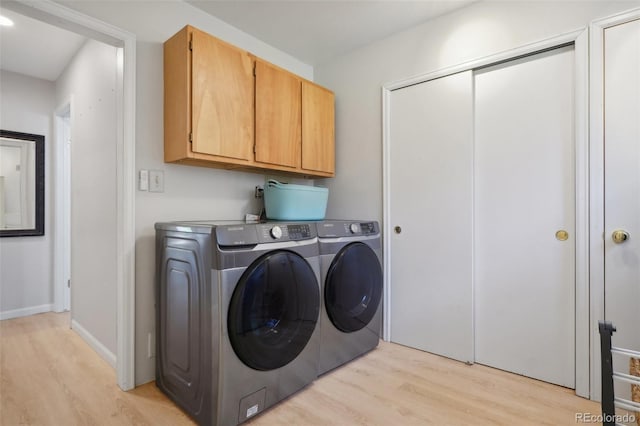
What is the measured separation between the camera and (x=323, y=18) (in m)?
2.16

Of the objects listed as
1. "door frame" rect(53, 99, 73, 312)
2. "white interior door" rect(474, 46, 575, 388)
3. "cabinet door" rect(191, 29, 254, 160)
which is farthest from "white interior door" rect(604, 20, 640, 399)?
"door frame" rect(53, 99, 73, 312)

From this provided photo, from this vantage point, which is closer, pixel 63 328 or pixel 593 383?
pixel 593 383

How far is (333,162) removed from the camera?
2645mm

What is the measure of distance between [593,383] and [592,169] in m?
1.11

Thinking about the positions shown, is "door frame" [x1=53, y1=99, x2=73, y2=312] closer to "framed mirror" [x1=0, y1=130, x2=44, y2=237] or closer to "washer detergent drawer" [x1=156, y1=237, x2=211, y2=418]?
"framed mirror" [x1=0, y1=130, x2=44, y2=237]

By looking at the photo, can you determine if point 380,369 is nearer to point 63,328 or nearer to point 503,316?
point 503,316

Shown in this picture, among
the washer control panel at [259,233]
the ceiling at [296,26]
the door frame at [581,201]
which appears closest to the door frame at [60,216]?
the ceiling at [296,26]

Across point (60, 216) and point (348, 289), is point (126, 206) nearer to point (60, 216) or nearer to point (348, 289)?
point (348, 289)

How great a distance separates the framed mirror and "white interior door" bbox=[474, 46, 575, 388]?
12.9ft

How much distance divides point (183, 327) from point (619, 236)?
2.20 metres

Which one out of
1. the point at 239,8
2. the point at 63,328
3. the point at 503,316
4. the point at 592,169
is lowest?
the point at 63,328

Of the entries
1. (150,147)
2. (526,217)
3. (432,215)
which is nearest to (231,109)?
(150,147)

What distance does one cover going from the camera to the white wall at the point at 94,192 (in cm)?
210

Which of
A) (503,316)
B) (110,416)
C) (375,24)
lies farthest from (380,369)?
(375,24)
